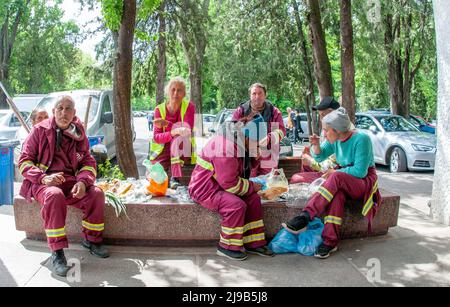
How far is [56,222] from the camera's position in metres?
4.36

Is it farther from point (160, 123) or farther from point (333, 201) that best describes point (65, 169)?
point (333, 201)

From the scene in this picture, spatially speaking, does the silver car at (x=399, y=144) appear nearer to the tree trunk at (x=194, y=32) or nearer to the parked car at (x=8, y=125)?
the tree trunk at (x=194, y=32)

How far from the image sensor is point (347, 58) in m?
10.9

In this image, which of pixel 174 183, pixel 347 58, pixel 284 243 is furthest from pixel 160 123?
pixel 347 58

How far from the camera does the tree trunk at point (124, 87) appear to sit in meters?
7.56

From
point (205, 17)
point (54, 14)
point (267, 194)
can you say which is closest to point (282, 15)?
point (205, 17)

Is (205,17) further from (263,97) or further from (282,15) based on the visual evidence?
(263,97)

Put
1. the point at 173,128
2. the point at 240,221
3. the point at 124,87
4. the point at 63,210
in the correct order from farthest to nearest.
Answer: the point at 124,87, the point at 173,128, the point at 240,221, the point at 63,210

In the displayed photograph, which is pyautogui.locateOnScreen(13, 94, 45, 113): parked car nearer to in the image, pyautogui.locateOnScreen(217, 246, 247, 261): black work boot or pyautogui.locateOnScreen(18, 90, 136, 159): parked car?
pyautogui.locateOnScreen(18, 90, 136, 159): parked car

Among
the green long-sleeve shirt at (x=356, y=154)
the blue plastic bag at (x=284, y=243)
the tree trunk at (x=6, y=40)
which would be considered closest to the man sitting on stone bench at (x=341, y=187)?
the green long-sleeve shirt at (x=356, y=154)

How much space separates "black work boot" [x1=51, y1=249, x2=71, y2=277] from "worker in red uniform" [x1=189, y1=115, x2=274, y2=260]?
142 cm

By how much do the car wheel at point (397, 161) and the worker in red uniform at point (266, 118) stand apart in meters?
6.62

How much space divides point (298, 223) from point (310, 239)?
1.04ft

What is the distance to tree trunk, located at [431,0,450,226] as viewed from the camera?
618cm
